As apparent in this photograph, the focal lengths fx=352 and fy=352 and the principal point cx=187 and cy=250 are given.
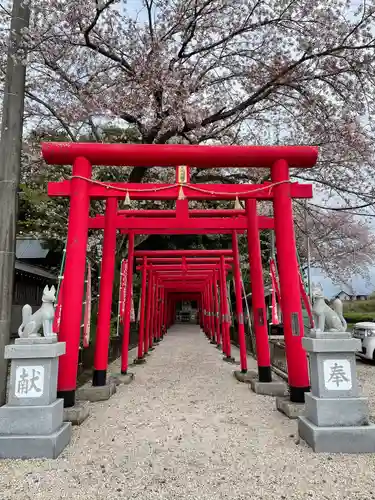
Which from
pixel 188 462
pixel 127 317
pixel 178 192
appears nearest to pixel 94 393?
pixel 127 317

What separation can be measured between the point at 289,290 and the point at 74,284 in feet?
9.58

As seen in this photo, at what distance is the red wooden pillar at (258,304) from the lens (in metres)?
6.30

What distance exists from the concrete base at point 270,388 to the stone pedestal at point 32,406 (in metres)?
3.51

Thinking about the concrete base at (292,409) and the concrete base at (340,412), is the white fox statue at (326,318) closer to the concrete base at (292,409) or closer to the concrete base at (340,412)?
the concrete base at (340,412)

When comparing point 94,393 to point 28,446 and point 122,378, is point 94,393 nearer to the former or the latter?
point 122,378

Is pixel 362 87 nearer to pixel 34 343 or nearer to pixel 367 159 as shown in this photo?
pixel 367 159

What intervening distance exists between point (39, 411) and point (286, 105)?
24.9 ft

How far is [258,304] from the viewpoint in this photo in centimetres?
638

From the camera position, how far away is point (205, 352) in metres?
12.6

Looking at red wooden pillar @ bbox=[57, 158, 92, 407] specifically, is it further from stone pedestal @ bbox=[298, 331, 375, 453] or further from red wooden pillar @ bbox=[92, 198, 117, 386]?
stone pedestal @ bbox=[298, 331, 375, 453]

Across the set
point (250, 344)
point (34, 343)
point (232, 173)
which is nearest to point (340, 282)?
point (250, 344)

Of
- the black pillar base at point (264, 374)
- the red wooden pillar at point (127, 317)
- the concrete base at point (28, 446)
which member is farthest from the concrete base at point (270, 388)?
the concrete base at point (28, 446)

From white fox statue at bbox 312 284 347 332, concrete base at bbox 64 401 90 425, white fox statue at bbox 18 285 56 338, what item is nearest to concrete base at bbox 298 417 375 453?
white fox statue at bbox 312 284 347 332

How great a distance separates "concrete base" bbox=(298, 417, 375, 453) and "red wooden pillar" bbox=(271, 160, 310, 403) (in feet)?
3.85
